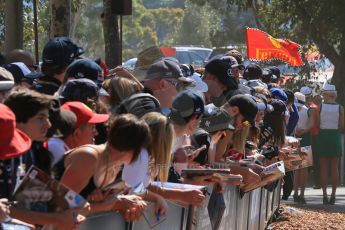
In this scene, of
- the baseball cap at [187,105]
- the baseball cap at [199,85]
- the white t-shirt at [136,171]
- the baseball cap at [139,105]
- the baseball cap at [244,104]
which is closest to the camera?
the white t-shirt at [136,171]

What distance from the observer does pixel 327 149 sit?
18406 mm

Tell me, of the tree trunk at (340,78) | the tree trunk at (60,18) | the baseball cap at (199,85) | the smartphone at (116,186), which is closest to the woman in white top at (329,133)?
the tree trunk at (340,78)

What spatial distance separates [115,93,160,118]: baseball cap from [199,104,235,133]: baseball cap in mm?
1368

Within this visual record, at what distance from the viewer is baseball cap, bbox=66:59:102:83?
7.52 metres

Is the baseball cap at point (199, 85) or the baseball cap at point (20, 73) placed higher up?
the baseball cap at point (20, 73)

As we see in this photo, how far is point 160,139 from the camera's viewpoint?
632 centimetres

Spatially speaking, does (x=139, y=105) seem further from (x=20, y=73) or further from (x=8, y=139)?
(x=8, y=139)

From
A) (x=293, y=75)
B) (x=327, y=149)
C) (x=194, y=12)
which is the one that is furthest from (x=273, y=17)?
(x=194, y=12)

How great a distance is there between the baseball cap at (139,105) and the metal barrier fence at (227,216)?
641 millimetres

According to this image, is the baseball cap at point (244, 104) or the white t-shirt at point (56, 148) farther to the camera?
the baseball cap at point (244, 104)

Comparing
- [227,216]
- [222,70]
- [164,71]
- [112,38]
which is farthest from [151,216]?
[112,38]

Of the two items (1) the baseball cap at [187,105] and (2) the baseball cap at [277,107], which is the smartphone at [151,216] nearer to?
(1) the baseball cap at [187,105]

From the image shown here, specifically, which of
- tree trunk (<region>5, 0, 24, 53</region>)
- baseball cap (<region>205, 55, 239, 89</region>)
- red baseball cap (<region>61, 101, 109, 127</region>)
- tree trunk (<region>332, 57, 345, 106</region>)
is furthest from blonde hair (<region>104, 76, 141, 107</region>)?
tree trunk (<region>332, 57, 345, 106</region>)

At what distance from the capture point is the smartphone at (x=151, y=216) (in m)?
6.22
